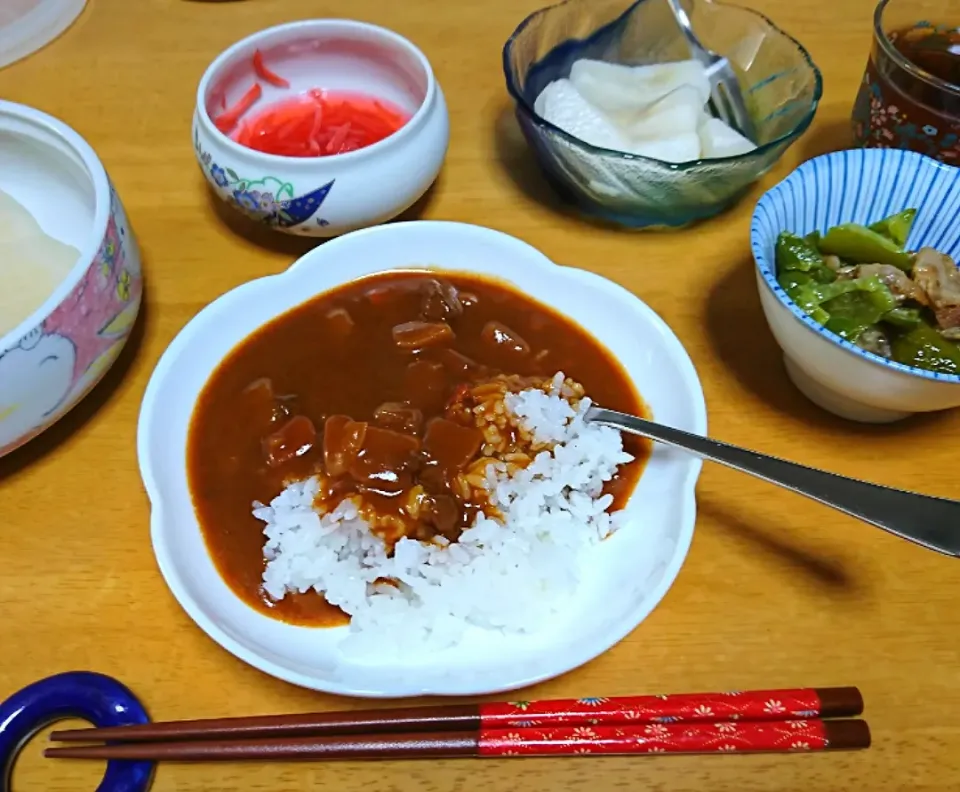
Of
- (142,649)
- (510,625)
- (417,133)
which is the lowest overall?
(142,649)

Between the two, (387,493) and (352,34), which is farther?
(352,34)

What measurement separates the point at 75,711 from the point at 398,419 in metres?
0.65

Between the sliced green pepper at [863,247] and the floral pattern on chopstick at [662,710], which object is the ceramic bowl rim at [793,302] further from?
the floral pattern on chopstick at [662,710]

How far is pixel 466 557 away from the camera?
1.32 metres

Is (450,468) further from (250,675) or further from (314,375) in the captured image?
(250,675)

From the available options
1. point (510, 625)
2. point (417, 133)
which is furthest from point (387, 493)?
point (417, 133)

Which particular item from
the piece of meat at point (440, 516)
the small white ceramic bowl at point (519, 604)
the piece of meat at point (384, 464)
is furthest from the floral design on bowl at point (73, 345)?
the piece of meat at point (440, 516)

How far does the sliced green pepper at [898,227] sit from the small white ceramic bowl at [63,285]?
1.38 meters

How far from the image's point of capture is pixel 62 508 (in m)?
Result: 1.43

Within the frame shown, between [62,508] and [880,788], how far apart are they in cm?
134

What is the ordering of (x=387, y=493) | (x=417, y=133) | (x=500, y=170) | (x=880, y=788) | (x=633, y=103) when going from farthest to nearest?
1. (x=500, y=170)
2. (x=633, y=103)
3. (x=417, y=133)
4. (x=387, y=493)
5. (x=880, y=788)

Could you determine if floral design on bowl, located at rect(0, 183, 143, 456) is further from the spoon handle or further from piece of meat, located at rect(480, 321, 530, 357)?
the spoon handle

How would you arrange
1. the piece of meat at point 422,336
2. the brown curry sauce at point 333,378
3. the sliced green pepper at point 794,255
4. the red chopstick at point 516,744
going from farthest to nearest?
the piece of meat at point 422,336 → the sliced green pepper at point 794,255 → the brown curry sauce at point 333,378 → the red chopstick at point 516,744

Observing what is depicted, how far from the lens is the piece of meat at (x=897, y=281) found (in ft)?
4.79
